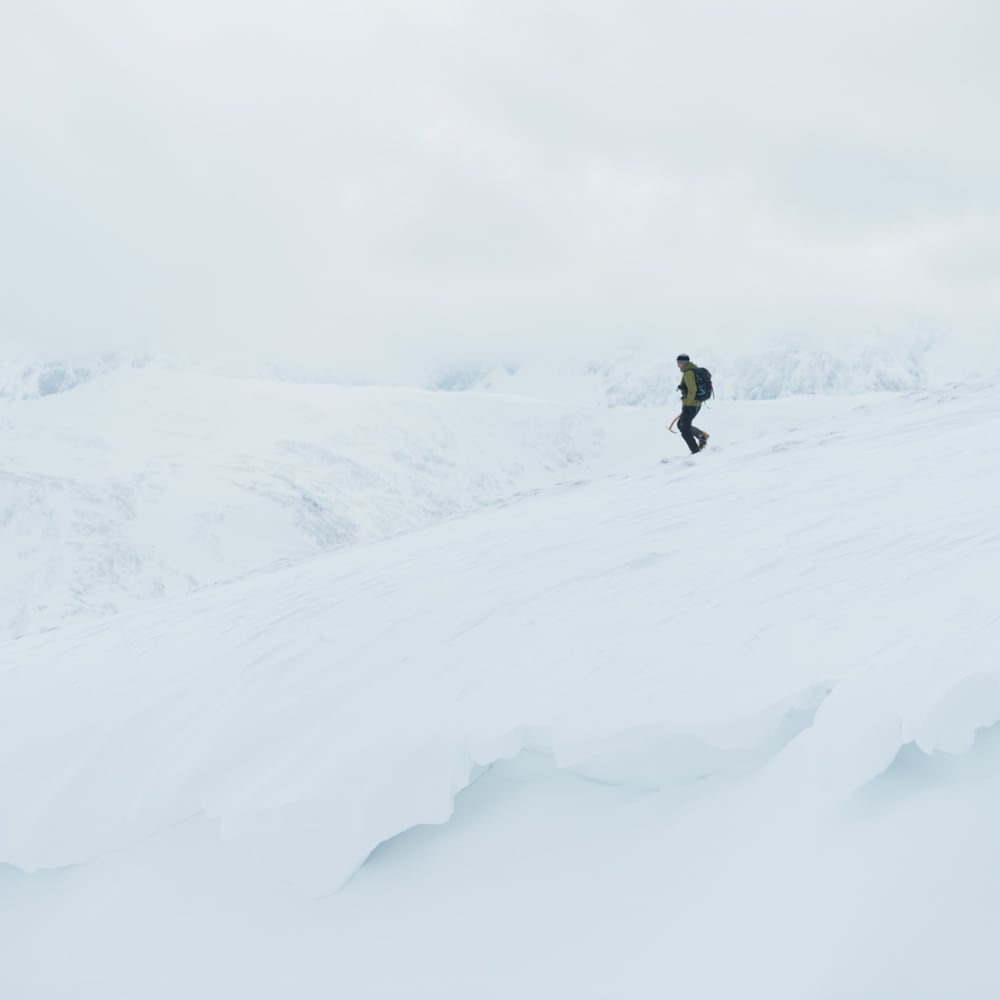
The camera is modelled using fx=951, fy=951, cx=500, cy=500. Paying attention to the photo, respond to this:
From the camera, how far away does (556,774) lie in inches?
140

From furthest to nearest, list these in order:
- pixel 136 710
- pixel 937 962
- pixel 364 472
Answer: pixel 364 472
pixel 136 710
pixel 937 962

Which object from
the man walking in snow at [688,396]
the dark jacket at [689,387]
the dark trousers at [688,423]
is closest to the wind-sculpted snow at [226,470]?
the dark trousers at [688,423]

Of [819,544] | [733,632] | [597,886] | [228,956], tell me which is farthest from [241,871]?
[819,544]

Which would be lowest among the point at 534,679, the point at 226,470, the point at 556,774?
the point at 226,470

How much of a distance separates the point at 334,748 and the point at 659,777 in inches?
53.7

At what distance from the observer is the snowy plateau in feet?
8.29

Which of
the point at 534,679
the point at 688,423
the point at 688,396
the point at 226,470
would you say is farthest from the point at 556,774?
the point at 226,470

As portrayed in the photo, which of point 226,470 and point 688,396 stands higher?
point 688,396

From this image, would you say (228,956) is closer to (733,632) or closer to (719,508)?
(733,632)

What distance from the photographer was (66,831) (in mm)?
4035

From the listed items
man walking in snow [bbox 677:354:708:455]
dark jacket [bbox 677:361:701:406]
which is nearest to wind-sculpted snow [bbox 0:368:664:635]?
man walking in snow [bbox 677:354:708:455]

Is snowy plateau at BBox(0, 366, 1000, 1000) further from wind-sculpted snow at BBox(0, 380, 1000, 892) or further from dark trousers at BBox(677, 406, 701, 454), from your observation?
dark trousers at BBox(677, 406, 701, 454)

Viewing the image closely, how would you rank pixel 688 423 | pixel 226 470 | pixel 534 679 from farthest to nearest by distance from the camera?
pixel 226 470 → pixel 688 423 → pixel 534 679

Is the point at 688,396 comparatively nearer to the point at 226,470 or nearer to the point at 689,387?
the point at 689,387
